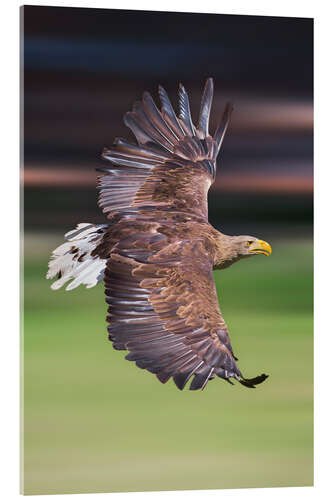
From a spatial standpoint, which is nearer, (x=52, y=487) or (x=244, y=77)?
(x=52, y=487)

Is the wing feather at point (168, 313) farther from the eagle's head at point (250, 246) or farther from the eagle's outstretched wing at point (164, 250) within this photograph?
the eagle's head at point (250, 246)

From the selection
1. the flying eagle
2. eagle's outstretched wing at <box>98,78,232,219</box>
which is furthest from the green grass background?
eagle's outstretched wing at <box>98,78,232,219</box>

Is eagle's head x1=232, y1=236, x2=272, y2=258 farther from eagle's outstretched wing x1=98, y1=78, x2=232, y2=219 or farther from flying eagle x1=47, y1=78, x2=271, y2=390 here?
eagle's outstretched wing x1=98, y1=78, x2=232, y2=219

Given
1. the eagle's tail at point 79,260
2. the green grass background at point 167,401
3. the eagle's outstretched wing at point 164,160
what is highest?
the eagle's outstretched wing at point 164,160

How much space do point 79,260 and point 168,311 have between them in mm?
595

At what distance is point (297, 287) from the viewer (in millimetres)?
7395

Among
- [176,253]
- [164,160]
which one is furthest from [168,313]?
[164,160]

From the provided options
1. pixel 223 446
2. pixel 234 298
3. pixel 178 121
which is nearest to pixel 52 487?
pixel 223 446

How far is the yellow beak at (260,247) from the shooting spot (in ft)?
23.8

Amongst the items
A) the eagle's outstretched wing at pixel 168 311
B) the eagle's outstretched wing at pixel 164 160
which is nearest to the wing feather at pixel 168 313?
the eagle's outstretched wing at pixel 168 311

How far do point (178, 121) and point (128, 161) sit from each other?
0.39m

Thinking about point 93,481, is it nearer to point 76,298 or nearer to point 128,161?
point 76,298

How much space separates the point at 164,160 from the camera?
727 cm

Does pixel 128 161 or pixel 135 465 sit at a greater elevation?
pixel 128 161
